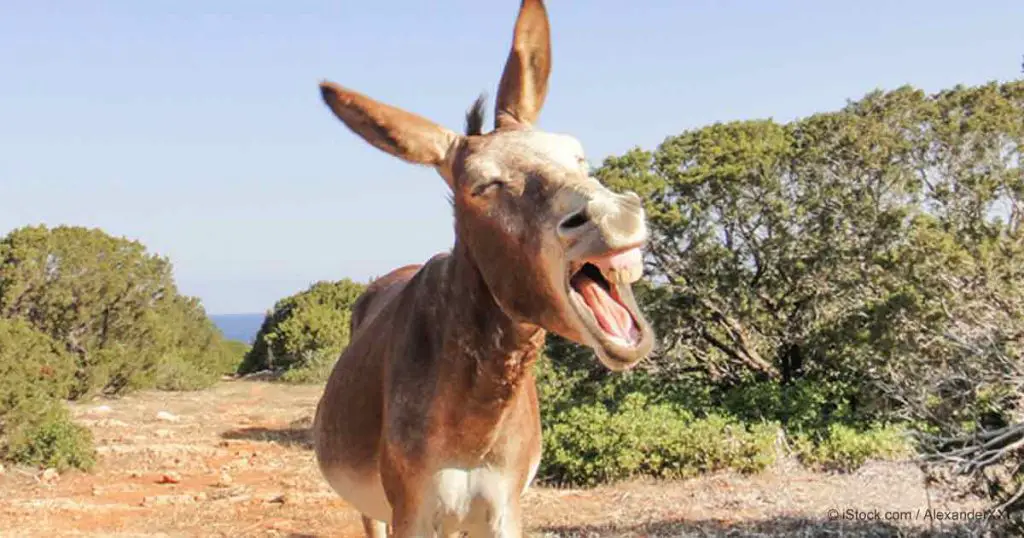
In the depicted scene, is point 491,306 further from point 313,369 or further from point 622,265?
point 313,369

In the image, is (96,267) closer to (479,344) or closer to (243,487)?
(243,487)

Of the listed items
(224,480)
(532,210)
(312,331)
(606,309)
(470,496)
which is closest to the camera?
(606,309)

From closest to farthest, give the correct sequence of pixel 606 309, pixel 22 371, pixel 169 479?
pixel 606 309 < pixel 169 479 < pixel 22 371

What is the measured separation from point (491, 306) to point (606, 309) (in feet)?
1.83

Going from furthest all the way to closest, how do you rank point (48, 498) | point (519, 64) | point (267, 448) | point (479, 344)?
point (267, 448)
point (48, 498)
point (519, 64)
point (479, 344)

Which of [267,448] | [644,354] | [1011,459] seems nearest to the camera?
[644,354]

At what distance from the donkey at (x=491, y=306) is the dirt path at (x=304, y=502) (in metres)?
4.45

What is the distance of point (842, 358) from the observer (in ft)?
35.7

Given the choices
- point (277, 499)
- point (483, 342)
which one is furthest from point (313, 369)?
point (483, 342)

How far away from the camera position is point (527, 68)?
3102 millimetres

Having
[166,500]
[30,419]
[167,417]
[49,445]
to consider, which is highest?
[30,419]

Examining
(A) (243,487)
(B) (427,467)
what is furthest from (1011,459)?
(A) (243,487)

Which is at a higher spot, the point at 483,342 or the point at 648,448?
the point at 483,342

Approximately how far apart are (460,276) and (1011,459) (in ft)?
15.1
